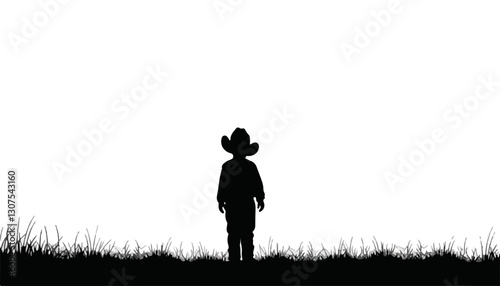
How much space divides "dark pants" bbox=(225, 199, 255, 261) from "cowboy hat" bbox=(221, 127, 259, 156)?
699 mm

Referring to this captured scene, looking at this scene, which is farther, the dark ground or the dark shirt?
the dark shirt

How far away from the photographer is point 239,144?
9.55 meters

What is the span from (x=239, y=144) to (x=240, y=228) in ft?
3.73

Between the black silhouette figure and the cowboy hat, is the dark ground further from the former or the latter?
the cowboy hat

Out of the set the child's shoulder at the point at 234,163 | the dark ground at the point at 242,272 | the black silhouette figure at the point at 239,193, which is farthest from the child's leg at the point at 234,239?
the child's shoulder at the point at 234,163

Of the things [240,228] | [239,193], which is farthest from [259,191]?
[240,228]

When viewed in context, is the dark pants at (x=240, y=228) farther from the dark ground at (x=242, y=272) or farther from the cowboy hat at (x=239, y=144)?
the cowboy hat at (x=239, y=144)

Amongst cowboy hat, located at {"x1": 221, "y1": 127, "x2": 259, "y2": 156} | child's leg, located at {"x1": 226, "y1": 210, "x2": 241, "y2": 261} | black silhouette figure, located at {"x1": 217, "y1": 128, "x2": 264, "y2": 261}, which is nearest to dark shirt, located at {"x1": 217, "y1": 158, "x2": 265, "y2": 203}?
black silhouette figure, located at {"x1": 217, "y1": 128, "x2": 264, "y2": 261}

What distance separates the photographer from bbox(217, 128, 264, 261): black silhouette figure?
9500 millimetres

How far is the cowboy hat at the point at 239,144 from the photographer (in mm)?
9539

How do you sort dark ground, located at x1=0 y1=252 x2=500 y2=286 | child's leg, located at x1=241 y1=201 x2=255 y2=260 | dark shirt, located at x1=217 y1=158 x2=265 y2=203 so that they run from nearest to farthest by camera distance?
dark ground, located at x1=0 y1=252 x2=500 y2=286
child's leg, located at x1=241 y1=201 x2=255 y2=260
dark shirt, located at x1=217 y1=158 x2=265 y2=203

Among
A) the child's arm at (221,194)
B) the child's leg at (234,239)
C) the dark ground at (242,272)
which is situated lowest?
the dark ground at (242,272)

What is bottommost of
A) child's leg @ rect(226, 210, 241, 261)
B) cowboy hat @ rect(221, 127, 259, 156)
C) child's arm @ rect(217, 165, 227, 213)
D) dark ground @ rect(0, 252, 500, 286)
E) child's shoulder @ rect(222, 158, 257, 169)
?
dark ground @ rect(0, 252, 500, 286)

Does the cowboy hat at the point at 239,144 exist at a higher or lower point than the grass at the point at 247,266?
higher
